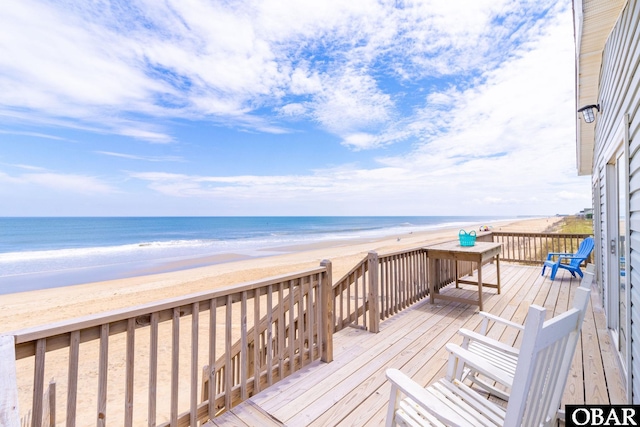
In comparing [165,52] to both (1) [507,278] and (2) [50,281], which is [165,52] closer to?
(2) [50,281]

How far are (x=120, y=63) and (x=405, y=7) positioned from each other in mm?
9464

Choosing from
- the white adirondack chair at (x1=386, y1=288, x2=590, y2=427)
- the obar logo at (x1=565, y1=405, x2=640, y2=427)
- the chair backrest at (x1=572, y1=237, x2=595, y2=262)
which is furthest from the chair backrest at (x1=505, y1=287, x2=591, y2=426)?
the chair backrest at (x1=572, y1=237, x2=595, y2=262)

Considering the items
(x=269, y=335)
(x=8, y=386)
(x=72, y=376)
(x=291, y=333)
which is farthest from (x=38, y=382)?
(x=291, y=333)

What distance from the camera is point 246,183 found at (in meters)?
42.5

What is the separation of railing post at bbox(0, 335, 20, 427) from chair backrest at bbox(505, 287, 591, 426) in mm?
1686

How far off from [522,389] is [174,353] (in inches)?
68.3

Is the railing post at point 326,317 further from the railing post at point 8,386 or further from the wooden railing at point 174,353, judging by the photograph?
the railing post at point 8,386

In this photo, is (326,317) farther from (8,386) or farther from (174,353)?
(8,386)

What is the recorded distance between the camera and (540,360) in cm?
112

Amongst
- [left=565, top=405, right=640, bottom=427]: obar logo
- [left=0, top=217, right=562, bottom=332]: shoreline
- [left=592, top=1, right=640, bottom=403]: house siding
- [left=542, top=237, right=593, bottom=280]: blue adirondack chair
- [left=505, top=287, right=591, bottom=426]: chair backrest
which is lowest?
[left=0, top=217, right=562, bottom=332]: shoreline

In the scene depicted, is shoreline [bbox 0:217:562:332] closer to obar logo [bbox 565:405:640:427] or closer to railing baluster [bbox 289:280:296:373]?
railing baluster [bbox 289:280:296:373]

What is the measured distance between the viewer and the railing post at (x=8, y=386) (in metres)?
0.90

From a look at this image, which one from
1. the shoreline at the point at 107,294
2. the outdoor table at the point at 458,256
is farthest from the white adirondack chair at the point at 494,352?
the shoreline at the point at 107,294

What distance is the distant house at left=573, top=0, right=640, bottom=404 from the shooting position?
1.76 meters
